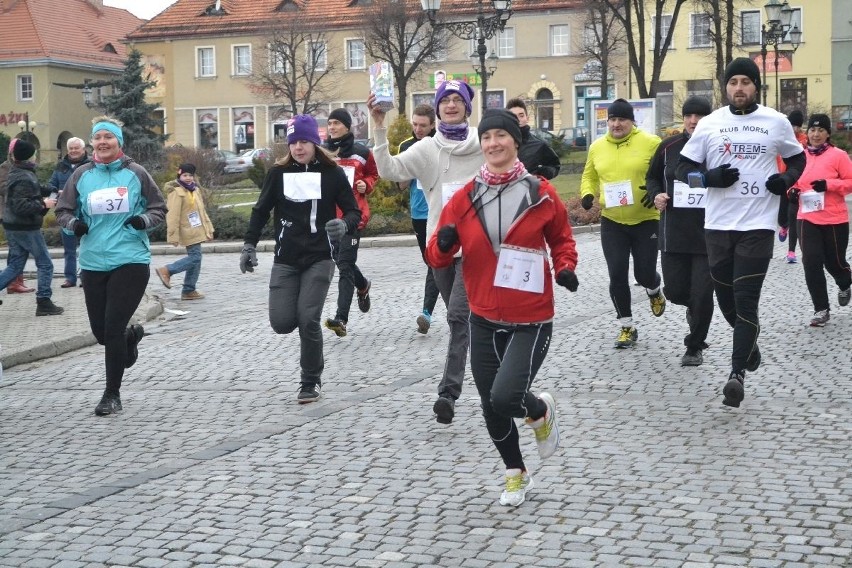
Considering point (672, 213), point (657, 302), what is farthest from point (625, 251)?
point (672, 213)

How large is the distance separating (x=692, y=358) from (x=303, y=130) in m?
3.33

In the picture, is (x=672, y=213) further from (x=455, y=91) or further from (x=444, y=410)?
(x=444, y=410)

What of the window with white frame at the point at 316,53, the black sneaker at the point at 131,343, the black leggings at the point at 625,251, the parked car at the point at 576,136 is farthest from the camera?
the window with white frame at the point at 316,53

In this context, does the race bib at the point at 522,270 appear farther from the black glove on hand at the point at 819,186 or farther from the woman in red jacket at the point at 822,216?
the black glove on hand at the point at 819,186

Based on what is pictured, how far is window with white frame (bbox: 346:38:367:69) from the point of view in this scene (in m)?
72.8

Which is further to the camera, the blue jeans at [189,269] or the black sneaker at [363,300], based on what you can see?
the blue jeans at [189,269]

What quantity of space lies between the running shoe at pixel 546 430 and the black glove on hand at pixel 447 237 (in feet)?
2.87

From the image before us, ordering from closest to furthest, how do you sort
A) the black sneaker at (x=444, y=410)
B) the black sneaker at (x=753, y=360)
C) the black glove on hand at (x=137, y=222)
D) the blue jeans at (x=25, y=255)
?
the black sneaker at (x=444, y=410), the black sneaker at (x=753, y=360), the black glove on hand at (x=137, y=222), the blue jeans at (x=25, y=255)

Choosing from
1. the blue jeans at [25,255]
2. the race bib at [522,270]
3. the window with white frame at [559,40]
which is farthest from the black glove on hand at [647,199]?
the window with white frame at [559,40]

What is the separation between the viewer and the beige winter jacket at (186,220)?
1708 centimetres

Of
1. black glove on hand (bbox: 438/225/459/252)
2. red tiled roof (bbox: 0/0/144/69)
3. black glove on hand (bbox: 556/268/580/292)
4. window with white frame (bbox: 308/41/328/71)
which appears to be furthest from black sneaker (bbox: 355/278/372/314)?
red tiled roof (bbox: 0/0/144/69)

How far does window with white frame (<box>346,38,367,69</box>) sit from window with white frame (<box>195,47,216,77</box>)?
812cm

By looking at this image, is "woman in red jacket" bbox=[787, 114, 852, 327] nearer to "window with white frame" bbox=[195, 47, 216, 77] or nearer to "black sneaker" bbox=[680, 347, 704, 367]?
"black sneaker" bbox=[680, 347, 704, 367]

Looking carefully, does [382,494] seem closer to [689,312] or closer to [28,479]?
[28,479]
